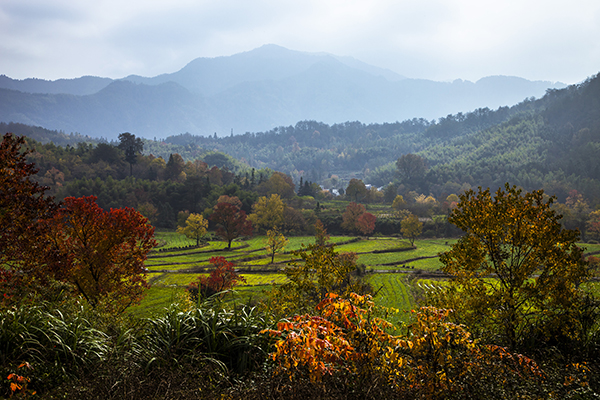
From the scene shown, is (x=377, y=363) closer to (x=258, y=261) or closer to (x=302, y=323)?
(x=302, y=323)

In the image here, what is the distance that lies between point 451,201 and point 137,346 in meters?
108

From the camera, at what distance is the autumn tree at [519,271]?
25.9ft

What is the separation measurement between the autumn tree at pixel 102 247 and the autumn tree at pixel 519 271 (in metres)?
14.0

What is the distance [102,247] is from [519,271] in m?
16.6

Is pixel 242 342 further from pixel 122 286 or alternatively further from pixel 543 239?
pixel 122 286

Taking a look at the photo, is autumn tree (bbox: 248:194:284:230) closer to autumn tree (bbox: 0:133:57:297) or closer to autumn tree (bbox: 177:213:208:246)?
autumn tree (bbox: 177:213:208:246)

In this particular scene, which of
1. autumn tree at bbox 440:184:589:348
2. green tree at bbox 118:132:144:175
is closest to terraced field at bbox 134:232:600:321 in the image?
autumn tree at bbox 440:184:589:348

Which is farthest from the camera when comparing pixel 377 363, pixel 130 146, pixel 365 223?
pixel 130 146

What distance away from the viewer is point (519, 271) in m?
9.56

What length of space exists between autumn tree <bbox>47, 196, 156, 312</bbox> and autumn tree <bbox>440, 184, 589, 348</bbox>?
14.0 meters

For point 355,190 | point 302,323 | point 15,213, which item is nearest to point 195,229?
point 15,213

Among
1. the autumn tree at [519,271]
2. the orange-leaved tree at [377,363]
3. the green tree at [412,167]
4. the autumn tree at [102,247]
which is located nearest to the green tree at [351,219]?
the autumn tree at [102,247]

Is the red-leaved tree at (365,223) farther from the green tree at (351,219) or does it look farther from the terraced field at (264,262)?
the green tree at (351,219)

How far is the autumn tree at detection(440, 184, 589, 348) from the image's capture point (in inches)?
310
